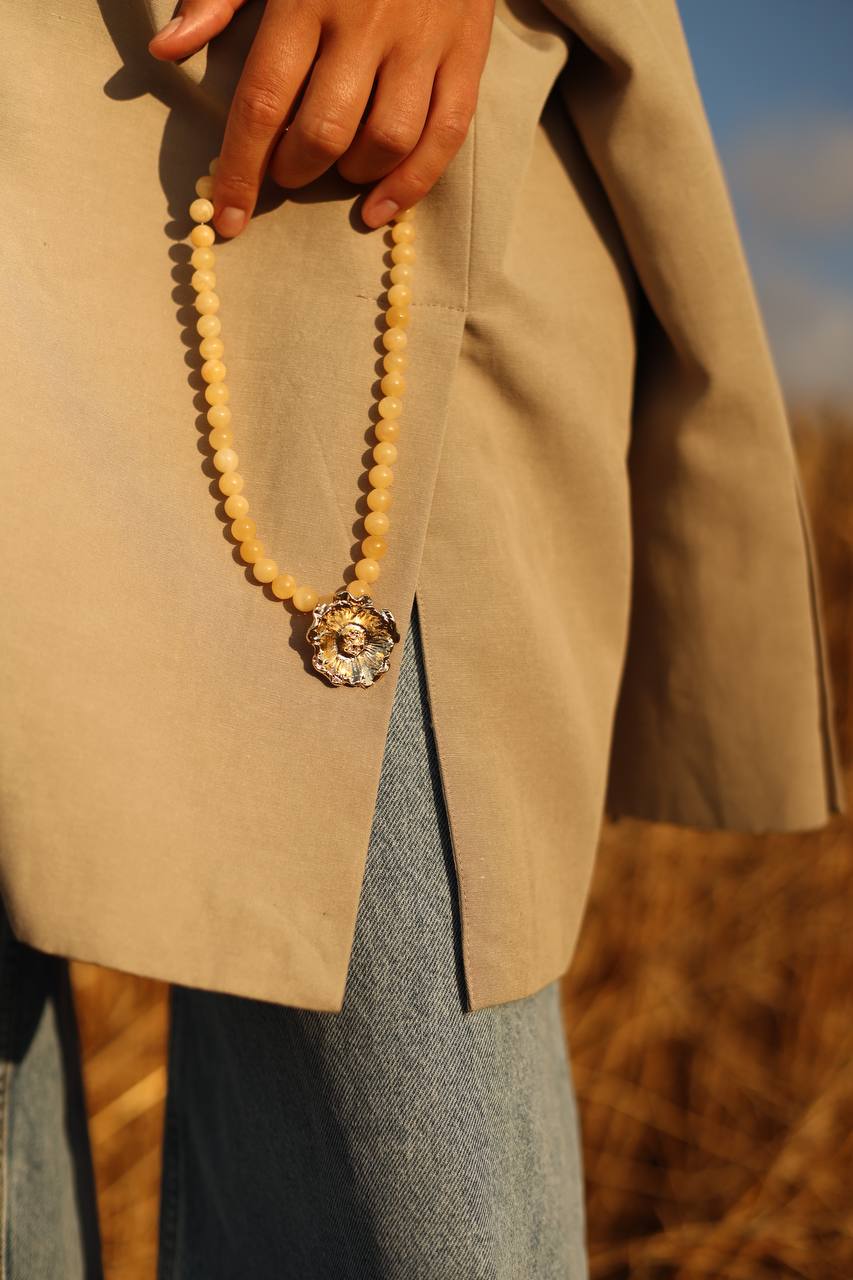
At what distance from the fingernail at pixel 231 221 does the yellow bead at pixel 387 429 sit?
0.43 ft

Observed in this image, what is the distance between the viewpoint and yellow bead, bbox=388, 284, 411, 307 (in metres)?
0.61

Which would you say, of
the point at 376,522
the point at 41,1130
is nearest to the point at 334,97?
the point at 376,522

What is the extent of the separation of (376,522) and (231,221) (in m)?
0.18

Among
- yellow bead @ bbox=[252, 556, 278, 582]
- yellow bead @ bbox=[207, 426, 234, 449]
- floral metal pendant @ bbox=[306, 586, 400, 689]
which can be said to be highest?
yellow bead @ bbox=[207, 426, 234, 449]

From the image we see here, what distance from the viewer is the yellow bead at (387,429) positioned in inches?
23.6

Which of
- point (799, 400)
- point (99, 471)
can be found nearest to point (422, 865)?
point (99, 471)

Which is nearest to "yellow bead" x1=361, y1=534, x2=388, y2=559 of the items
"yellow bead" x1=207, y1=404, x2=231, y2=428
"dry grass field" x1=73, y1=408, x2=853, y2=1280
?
"yellow bead" x1=207, y1=404, x2=231, y2=428

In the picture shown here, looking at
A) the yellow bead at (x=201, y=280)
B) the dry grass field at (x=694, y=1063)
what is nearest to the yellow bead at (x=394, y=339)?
the yellow bead at (x=201, y=280)

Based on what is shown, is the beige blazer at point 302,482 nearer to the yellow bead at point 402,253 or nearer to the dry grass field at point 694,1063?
the yellow bead at point 402,253

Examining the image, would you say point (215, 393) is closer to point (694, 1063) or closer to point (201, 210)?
point (201, 210)

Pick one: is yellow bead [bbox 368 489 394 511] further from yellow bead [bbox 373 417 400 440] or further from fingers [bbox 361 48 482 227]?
fingers [bbox 361 48 482 227]

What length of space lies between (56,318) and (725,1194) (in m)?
1.38

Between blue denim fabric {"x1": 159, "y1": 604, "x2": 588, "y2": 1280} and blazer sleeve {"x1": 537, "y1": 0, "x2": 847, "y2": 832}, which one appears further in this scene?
blazer sleeve {"x1": 537, "y1": 0, "x2": 847, "y2": 832}

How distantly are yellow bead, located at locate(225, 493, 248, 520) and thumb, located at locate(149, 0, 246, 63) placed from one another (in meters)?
0.23
